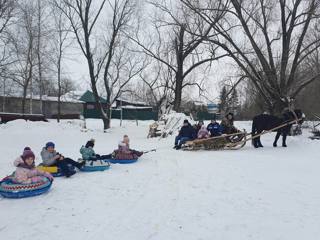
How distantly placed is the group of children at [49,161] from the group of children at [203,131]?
4.02 meters

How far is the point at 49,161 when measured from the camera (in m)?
9.85

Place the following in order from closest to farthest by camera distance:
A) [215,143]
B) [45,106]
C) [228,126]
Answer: [215,143] < [228,126] < [45,106]

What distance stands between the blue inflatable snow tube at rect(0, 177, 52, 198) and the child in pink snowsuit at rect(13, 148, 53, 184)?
14cm

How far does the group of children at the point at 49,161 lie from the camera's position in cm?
775

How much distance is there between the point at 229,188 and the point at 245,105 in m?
50.7

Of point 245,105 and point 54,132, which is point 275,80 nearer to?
point 54,132

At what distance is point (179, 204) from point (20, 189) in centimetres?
329

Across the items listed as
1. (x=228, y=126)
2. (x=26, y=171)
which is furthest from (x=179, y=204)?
(x=228, y=126)

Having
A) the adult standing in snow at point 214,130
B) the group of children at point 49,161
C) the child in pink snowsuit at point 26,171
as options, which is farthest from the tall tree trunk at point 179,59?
the child in pink snowsuit at point 26,171

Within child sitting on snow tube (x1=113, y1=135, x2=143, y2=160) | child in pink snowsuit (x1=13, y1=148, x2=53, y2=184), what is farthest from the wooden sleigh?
child in pink snowsuit (x1=13, y1=148, x2=53, y2=184)

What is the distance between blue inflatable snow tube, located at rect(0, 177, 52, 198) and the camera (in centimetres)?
732

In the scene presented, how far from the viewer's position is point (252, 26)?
20.8 m

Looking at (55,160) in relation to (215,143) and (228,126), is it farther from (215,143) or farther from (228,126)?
(228,126)

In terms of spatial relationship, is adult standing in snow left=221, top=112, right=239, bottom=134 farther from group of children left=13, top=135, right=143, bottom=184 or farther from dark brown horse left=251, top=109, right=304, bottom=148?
group of children left=13, top=135, right=143, bottom=184
